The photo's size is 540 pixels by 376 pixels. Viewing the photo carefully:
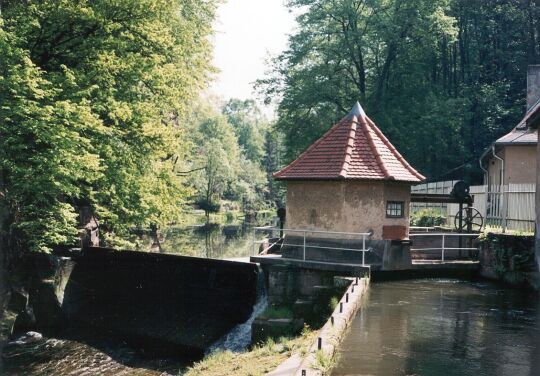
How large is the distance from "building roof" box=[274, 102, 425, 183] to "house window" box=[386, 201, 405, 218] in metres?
0.79

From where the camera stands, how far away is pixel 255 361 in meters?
10.0

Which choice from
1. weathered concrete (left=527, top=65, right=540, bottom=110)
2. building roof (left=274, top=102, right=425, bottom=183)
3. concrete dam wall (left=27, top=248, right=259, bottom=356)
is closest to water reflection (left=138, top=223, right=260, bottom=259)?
concrete dam wall (left=27, top=248, right=259, bottom=356)

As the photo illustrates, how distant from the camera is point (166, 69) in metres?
20.1

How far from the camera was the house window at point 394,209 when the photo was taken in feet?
55.7

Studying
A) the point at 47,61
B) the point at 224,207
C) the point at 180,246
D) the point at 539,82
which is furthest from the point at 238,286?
the point at 224,207

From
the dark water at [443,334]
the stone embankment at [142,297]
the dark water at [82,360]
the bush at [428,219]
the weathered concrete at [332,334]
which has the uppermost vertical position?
the bush at [428,219]

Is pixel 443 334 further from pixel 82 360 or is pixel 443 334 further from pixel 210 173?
pixel 210 173

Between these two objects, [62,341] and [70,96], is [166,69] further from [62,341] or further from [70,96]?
[62,341]

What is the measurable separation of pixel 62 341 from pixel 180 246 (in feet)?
65.8

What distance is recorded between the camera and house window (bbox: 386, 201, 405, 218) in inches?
669

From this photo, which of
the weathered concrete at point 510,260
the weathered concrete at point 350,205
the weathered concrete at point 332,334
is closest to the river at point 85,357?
the weathered concrete at point 350,205

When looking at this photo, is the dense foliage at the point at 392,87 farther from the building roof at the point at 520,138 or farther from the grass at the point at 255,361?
the grass at the point at 255,361

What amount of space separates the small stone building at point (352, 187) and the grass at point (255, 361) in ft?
19.0

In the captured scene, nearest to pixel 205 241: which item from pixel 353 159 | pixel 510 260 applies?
pixel 353 159
